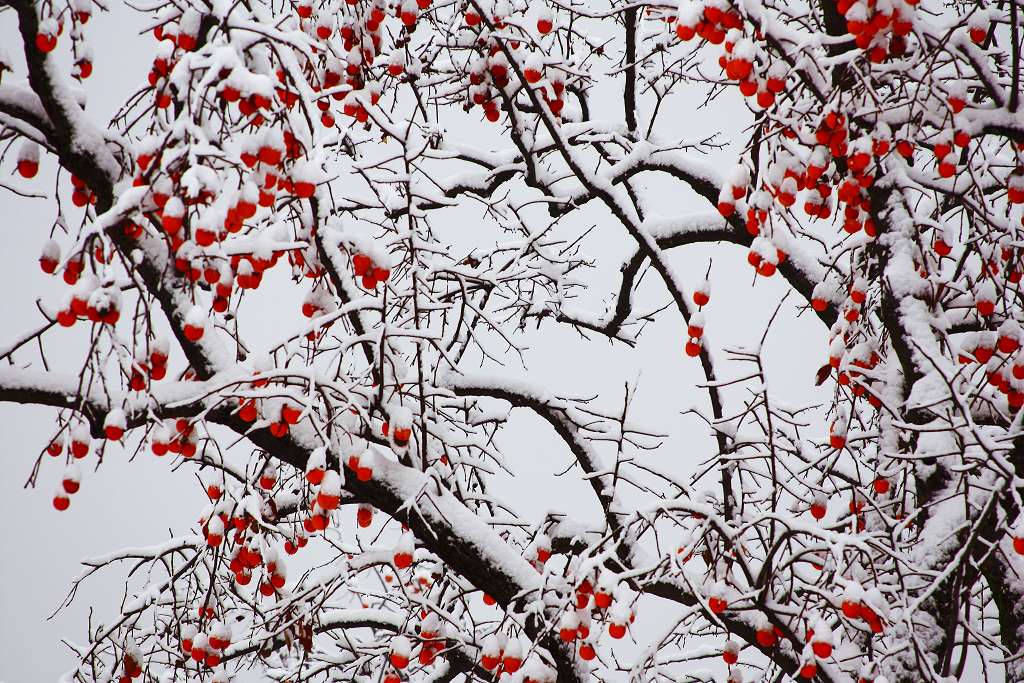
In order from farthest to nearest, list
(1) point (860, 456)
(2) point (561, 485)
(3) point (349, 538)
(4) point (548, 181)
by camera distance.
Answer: (2) point (561, 485), (3) point (349, 538), (1) point (860, 456), (4) point (548, 181)

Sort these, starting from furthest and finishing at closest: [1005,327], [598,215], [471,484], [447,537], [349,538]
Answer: [598,215] < [349,538] < [471,484] < [447,537] < [1005,327]

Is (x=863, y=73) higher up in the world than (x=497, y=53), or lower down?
lower down

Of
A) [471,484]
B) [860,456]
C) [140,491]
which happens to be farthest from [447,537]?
[140,491]

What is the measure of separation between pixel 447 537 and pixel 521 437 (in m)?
Answer: 64.0

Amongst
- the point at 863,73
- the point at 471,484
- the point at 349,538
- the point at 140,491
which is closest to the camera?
the point at 863,73

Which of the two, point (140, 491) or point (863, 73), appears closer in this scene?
point (863, 73)

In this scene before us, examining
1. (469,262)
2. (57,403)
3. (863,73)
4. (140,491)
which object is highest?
(140,491)

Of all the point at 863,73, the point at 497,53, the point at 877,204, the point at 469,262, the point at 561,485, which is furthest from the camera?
the point at 561,485

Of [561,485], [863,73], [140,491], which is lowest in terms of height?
[863,73]

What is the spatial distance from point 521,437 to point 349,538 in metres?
59.8

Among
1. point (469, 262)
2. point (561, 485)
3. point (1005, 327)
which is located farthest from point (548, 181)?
point (561, 485)

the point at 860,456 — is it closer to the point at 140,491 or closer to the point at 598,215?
the point at 140,491

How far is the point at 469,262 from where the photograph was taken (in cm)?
425

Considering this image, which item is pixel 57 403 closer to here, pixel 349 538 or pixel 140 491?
pixel 349 538
